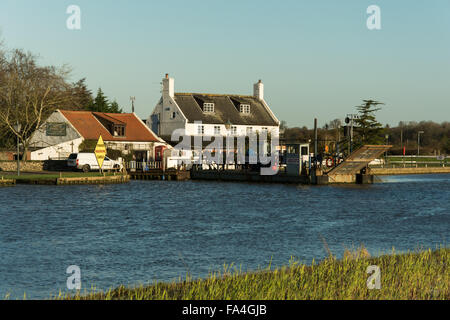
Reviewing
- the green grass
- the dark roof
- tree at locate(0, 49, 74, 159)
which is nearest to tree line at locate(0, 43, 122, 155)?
tree at locate(0, 49, 74, 159)

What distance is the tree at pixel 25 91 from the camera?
71.3 metres

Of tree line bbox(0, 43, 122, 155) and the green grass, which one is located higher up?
tree line bbox(0, 43, 122, 155)

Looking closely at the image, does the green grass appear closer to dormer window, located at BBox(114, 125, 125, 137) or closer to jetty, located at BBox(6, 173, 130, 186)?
jetty, located at BBox(6, 173, 130, 186)

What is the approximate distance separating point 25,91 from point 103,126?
1025 centimetres

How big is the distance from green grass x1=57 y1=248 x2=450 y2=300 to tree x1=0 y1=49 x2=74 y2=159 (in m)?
60.6

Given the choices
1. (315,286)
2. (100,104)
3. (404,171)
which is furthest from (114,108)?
(315,286)

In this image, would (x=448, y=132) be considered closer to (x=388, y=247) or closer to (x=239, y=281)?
(x=388, y=247)

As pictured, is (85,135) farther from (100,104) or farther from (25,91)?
(100,104)

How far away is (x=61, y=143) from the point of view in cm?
7262

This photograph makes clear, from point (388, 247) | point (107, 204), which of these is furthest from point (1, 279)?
point (107, 204)

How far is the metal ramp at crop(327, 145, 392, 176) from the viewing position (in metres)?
57.4

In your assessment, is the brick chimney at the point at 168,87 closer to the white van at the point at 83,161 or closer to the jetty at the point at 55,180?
the white van at the point at 83,161

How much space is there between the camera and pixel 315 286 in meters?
12.6

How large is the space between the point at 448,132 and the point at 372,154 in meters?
116
